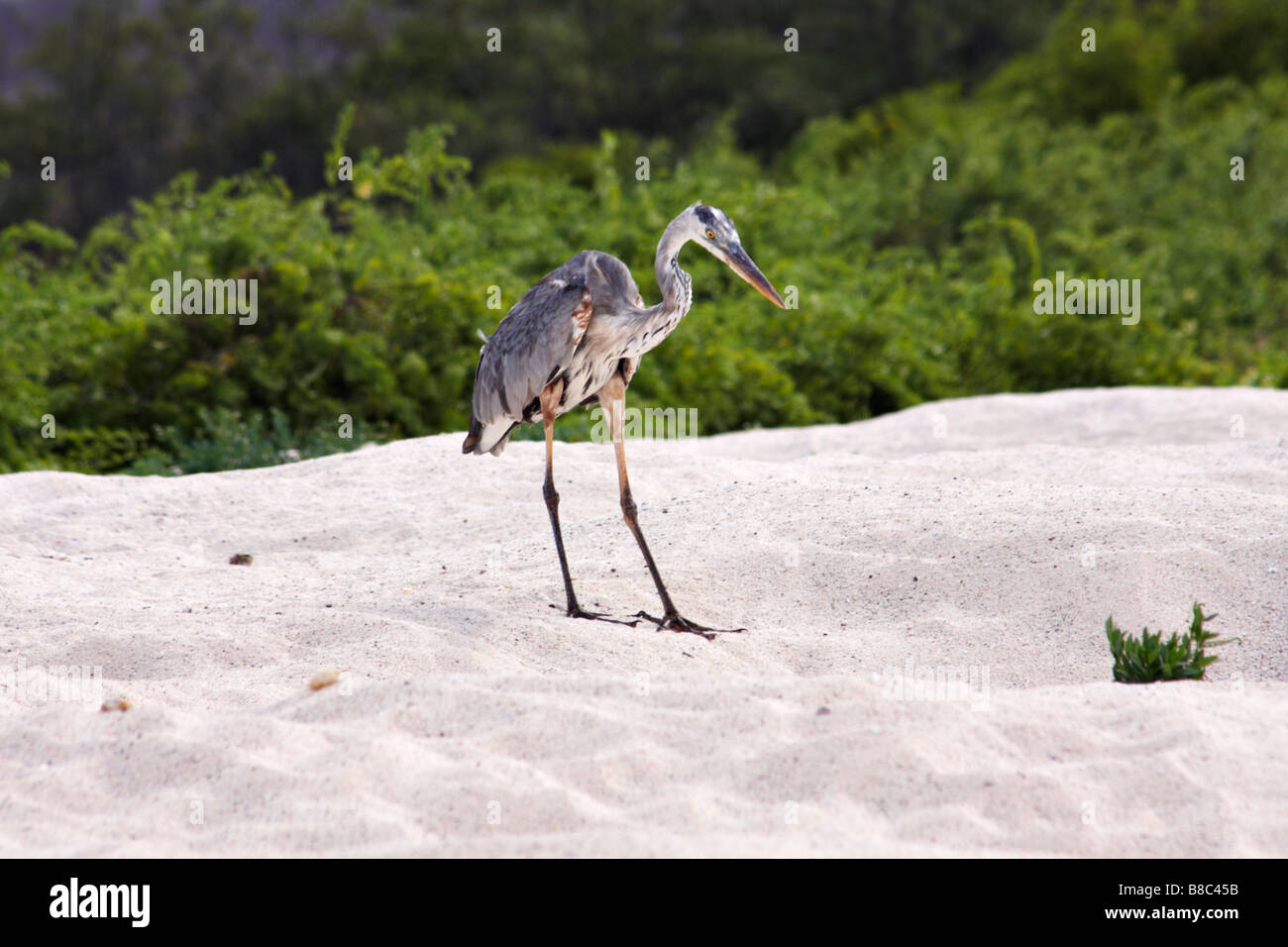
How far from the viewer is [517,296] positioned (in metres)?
9.38

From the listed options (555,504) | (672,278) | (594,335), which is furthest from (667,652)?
(672,278)

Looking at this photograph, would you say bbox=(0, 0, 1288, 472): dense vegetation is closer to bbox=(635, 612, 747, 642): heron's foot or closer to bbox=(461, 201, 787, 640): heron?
bbox=(461, 201, 787, 640): heron

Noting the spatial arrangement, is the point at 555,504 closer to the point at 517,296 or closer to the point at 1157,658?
the point at 1157,658

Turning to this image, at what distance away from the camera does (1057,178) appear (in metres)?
17.2

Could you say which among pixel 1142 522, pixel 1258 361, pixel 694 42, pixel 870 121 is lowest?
pixel 1142 522

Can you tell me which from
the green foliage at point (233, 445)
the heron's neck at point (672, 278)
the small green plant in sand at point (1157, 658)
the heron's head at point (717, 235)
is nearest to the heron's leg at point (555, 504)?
the heron's neck at point (672, 278)

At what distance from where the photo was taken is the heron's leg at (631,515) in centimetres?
425

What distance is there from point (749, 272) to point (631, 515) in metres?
1.04

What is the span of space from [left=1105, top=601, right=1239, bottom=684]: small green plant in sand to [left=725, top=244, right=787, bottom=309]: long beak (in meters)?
1.47

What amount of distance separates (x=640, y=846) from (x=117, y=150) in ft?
102

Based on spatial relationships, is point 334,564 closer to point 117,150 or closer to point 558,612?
point 558,612

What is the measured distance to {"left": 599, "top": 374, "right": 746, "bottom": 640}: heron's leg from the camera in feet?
13.9

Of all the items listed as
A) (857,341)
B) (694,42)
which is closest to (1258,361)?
(857,341)

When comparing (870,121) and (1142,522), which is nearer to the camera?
(1142,522)
